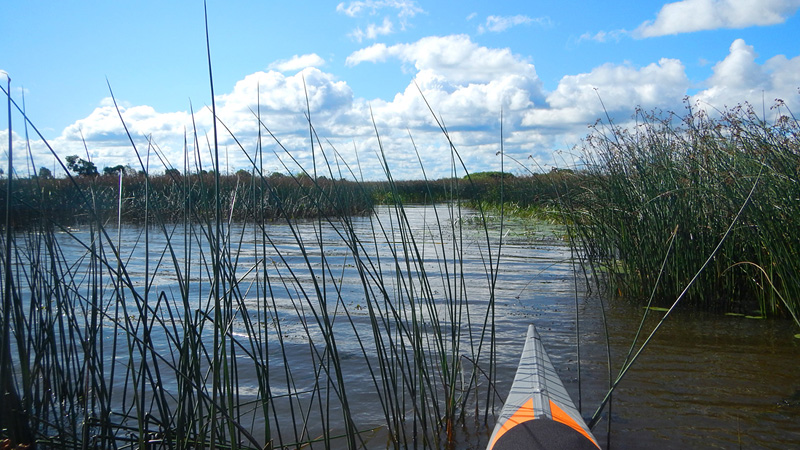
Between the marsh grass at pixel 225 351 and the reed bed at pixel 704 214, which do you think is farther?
the reed bed at pixel 704 214

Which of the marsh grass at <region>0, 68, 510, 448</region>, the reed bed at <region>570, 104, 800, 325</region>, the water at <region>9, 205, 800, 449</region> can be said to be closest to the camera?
the marsh grass at <region>0, 68, 510, 448</region>

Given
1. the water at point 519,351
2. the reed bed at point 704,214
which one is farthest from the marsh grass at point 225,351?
the reed bed at point 704,214

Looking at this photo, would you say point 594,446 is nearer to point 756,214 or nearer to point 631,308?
point 756,214

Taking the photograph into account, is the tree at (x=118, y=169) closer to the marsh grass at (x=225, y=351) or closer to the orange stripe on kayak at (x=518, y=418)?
the marsh grass at (x=225, y=351)

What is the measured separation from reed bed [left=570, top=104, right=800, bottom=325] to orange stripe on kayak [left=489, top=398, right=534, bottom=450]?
1845 millimetres

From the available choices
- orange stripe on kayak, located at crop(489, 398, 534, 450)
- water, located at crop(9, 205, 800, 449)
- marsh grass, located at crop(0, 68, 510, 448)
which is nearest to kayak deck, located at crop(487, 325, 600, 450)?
orange stripe on kayak, located at crop(489, 398, 534, 450)

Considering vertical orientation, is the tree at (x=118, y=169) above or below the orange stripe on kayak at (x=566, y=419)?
above

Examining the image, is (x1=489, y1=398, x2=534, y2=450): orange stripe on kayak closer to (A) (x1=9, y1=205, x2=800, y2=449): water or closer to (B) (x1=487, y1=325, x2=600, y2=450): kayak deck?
(B) (x1=487, y1=325, x2=600, y2=450): kayak deck

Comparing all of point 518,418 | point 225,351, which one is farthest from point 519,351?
point 225,351

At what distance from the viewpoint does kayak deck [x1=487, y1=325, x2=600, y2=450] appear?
1742 millimetres

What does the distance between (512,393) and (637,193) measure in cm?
270

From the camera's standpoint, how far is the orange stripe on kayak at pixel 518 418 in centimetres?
185

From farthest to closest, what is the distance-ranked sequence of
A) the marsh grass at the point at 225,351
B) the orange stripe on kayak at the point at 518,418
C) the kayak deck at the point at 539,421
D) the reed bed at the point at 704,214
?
1. the reed bed at the point at 704,214
2. the orange stripe on kayak at the point at 518,418
3. the kayak deck at the point at 539,421
4. the marsh grass at the point at 225,351

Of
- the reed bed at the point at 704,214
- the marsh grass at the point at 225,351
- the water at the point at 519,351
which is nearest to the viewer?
the marsh grass at the point at 225,351
